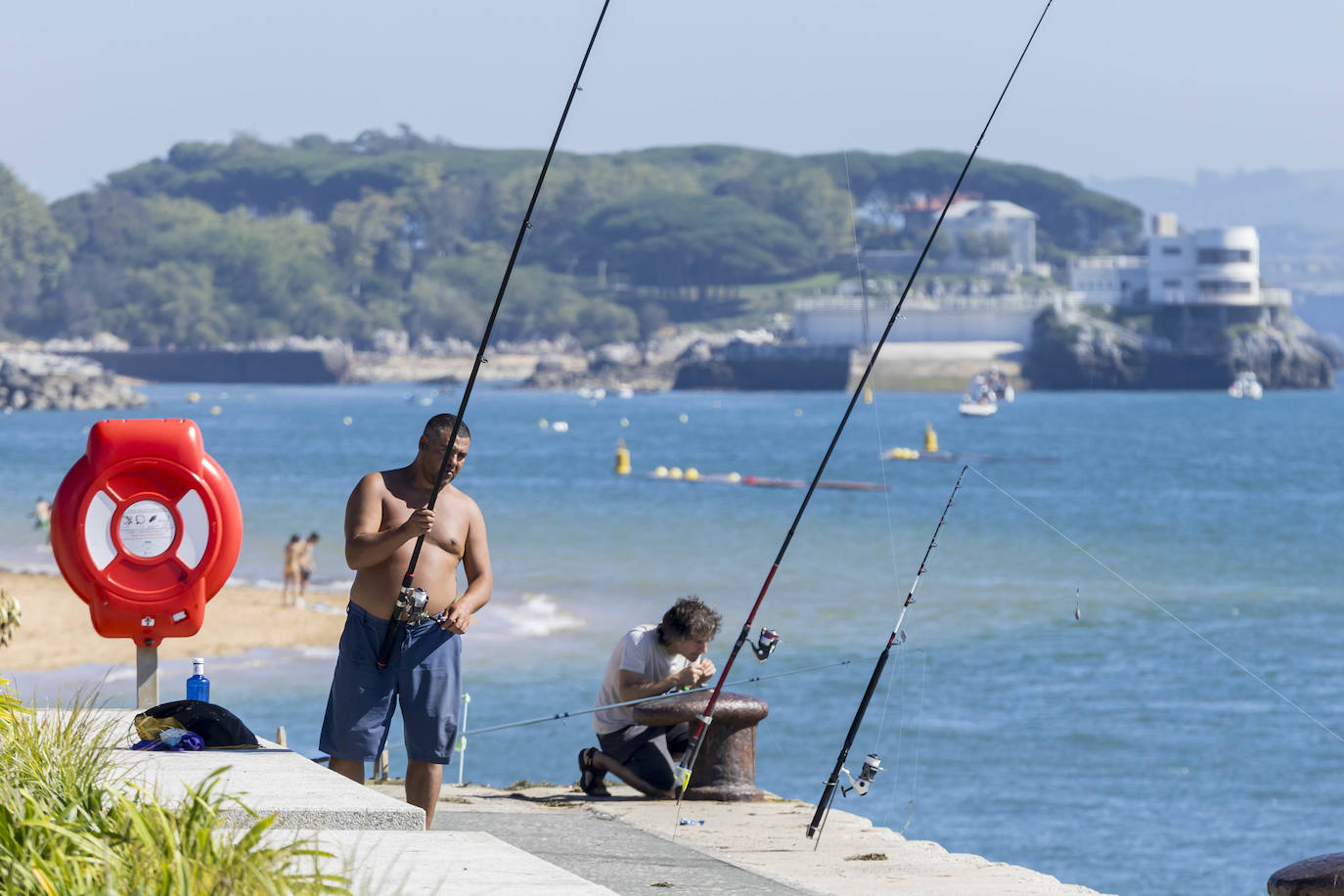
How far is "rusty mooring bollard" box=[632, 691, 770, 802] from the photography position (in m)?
8.00

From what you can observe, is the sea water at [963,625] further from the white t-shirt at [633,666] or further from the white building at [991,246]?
the white building at [991,246]

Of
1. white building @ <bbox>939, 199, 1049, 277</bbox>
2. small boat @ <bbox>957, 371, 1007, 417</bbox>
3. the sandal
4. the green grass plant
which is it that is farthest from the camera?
white building @ <bbox>939, 199, 1049, 277</bbox>

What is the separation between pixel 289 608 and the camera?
86.0ft

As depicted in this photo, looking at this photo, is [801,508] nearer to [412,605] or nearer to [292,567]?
[412,605]

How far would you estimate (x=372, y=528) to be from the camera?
5.82 m

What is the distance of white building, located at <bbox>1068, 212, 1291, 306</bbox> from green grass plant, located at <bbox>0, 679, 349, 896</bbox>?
149638 millimetres

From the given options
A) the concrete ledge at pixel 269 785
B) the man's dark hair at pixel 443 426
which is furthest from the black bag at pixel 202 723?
the man's dark hair at pixel 443 426

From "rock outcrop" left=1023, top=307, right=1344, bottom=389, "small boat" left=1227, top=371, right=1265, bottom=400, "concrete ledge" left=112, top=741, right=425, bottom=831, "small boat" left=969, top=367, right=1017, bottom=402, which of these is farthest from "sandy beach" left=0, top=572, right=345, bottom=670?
"small boat" left=1227, top=371, right=1265, bottom=400

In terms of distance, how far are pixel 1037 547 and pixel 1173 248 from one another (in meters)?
115

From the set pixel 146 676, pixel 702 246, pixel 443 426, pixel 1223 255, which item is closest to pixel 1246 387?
pixel 1223 255

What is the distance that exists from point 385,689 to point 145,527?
122cm

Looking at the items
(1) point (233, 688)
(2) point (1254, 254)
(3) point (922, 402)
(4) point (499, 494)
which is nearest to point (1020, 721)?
(1) point (233, 688)

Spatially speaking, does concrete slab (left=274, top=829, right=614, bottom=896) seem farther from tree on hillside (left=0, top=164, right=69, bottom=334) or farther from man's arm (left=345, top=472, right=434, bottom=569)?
tree on hillside (left=0, top=164, right=69, bottom=334)

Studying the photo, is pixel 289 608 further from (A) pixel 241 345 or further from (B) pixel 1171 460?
(A) pixel 241 345
